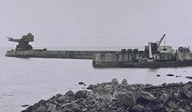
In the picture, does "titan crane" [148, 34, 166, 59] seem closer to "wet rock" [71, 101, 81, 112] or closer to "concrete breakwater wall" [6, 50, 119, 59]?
"concrete breakwater wall" [6, 50, 119, 59]

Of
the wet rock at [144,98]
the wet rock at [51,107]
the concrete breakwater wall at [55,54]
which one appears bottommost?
the wet rock at [51,107]

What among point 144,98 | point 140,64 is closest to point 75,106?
point 144,98

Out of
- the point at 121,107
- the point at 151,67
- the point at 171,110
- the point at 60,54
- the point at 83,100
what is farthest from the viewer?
the point at 60,54

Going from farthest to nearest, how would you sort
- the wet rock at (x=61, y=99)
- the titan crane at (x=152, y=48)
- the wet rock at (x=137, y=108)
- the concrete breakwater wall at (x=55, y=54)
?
the concrete breakwater wall at (x=55, y=54), the titan crane at (x=152, y=48), the wet rock at (x=61, y=99), the wet rock at (x=137, y=108)

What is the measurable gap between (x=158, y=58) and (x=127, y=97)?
5415cm

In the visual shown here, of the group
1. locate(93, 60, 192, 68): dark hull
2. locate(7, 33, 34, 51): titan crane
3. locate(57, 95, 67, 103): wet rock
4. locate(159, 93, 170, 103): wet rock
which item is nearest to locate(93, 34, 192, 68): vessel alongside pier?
locate(93, 60, 192, 68): dark hull

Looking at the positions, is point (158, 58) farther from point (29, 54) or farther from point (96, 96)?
point (29, 54)

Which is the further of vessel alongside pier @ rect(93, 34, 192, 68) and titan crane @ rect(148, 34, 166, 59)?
titan crane @ rect(148, 34, 166, 59)

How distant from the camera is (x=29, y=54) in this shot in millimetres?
131125

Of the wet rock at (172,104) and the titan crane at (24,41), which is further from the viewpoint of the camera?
the titan crane at (24,41)

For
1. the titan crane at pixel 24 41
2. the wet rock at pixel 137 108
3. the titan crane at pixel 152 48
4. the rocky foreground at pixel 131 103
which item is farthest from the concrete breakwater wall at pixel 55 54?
the wet rock at pixel 137 108

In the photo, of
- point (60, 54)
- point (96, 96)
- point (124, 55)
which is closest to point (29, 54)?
point (60, 54)

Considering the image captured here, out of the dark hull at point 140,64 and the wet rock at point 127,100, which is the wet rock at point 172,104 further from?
the dark hull at point 140,64

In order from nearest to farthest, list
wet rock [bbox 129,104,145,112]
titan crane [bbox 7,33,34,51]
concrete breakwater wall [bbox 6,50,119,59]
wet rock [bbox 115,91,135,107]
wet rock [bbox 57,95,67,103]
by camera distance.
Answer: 1. wet rock [bbox 129,104,145,112]
2. wet rock [bbox 115,91,135,107]
3. wet rock [bbox 57,95,67,103]
4. concrete breakwater wall [bbox 6,50,119,59]
5. titan crane [bbox 7,33,34,51]
